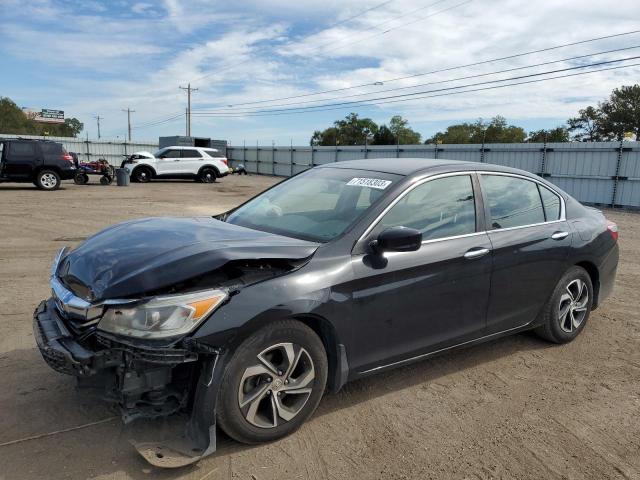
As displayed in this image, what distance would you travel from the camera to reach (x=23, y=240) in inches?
359

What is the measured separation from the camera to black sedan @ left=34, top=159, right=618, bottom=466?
2.60 m

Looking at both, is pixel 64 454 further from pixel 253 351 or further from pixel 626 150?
pixel 626 150

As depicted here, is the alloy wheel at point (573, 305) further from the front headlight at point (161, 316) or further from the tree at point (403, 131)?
the tree at point (403, 131)

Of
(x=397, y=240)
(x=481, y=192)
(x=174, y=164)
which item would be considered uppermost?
(x=481, y=192)

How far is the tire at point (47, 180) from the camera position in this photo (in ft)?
63.3

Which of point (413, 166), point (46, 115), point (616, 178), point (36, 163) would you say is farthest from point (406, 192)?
point (46, 115)

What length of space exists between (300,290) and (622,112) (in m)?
68.7

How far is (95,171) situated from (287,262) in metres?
25.3

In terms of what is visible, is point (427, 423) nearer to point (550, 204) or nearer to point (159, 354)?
point (159, 354)

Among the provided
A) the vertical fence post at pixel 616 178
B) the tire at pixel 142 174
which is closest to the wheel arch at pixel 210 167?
the tire at pixel 142 174

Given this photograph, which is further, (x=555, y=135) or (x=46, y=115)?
(x=46, y=115)

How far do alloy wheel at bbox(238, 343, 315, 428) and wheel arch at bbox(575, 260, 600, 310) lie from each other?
9.66 ft

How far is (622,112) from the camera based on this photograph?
59.7 metres

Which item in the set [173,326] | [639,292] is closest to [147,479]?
[173,326]
